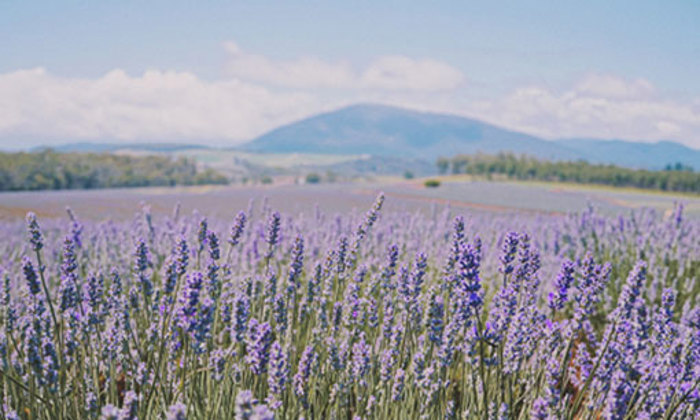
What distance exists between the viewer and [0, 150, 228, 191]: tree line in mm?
29828

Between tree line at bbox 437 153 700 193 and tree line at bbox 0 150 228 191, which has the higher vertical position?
tree line at bbox 437 153 700 193

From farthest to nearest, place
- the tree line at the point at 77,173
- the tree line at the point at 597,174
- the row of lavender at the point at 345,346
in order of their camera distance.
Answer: the tree line at the point at 597,174, the tree line at the point at 77,173, the row of lavender at the point at 345,346

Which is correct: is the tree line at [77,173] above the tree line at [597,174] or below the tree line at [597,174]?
below

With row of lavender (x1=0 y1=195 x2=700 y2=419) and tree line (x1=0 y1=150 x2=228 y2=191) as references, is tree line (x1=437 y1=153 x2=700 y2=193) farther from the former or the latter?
row of lavender (x1=0 y1=195 x2=700 y2=419)

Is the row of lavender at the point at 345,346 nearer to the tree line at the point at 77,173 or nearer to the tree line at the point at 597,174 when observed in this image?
the tree line at the point at 77,173

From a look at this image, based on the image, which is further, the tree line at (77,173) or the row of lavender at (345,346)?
the tree line at (77,173)

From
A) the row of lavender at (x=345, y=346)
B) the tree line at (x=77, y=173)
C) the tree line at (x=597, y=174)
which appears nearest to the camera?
the row of lavender at (x=345, y=346)

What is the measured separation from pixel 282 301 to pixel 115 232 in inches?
281

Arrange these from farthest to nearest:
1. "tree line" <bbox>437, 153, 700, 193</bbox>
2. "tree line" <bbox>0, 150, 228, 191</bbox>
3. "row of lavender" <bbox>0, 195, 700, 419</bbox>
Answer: "tree line" <bbox>437, 153, 700, 193</bbox>
"tree line" <bbox>0, 150, 228, 191</bbox>
"row of lavender" <bbox>0, 195, 700, 419</bbox>

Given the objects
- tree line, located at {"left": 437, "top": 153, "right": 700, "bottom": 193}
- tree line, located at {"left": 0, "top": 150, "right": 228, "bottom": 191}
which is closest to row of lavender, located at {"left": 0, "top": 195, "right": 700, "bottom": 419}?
tree line, located at {"left": 0, "top": 150, "right": 228, "bottom": 191}

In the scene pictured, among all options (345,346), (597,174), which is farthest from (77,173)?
(597,174)

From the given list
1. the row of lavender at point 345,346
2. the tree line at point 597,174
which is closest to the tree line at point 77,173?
the row of lavender at point 345,346

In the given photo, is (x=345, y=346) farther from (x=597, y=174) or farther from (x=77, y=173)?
(x=597, y=174)

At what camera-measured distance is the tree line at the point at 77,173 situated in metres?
29.8
